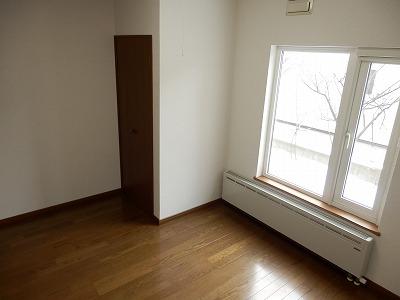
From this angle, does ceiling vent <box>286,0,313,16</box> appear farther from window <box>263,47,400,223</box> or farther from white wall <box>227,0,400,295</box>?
window <box>263,47,400,223</box>

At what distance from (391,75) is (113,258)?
9.04ft

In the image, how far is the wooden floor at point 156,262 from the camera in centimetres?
228

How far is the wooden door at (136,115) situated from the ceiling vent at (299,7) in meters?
1.29

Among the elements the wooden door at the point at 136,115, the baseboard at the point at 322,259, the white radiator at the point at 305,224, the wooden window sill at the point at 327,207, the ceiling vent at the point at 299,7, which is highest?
the ceiling vent at the point at 299,7

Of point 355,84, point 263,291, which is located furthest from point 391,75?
point 263,291

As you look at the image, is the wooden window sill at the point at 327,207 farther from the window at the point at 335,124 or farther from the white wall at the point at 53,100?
the white wall at the point at 53,100

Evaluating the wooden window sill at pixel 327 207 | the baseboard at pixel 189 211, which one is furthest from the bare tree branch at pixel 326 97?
the baseboard at pixel 189 211

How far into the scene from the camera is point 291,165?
3061mm

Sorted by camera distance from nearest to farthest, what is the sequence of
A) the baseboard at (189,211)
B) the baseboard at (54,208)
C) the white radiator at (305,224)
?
the white radiator at (305,224)
the baseboard at (54,208)
the baseboard at (189,211)

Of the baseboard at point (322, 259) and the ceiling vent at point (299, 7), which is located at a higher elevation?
the ceiling vent at point (299, 7)

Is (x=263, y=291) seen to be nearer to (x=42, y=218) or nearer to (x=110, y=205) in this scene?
(x=110, y=205)

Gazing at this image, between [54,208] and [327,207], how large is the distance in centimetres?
290

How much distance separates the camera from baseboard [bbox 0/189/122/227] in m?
3.02

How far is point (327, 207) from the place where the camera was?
2.64m
